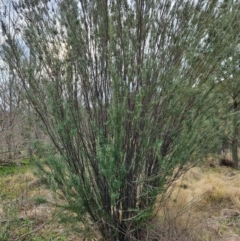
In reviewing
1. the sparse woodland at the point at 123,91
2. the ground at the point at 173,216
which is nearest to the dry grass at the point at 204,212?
the ground at the point at 173,216

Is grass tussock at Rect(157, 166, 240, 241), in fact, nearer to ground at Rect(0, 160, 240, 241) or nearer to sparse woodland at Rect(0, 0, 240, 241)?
ground at Rect(0, 160, 240, 241)

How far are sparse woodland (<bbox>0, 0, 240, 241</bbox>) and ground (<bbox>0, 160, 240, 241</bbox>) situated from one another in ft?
0.70

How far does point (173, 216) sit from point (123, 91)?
6.58 feet

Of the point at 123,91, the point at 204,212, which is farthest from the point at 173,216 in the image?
the point at 123,91

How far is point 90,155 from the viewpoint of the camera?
Result: 3818 mm

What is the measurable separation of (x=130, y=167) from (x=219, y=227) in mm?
2218

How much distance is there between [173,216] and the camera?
4531 mm

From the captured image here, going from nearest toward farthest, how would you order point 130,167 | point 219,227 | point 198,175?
point 130,167
point 219,227
point 198,175

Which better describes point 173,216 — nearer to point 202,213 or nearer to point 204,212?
point 202,213

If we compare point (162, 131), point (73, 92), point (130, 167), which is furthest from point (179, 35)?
point (130, 167)

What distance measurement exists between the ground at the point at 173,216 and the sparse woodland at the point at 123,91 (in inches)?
8.5

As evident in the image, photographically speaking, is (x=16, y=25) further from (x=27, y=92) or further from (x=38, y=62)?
(x=27, y=92)

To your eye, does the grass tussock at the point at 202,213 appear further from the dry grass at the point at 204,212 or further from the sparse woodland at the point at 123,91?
the sparse woodland at the point at 123,91

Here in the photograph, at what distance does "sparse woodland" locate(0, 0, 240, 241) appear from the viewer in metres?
3.62
